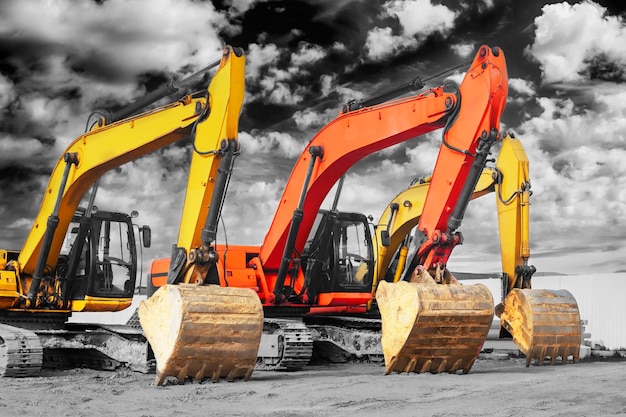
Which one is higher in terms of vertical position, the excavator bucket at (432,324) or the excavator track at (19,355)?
the excavator bucket at (432,324)

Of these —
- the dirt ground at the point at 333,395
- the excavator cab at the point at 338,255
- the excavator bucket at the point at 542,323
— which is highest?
the excavator cab at the point at 338,255

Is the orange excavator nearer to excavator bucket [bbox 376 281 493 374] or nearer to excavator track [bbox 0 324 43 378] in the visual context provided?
excavator bucket [bbox 376 281 493 374]

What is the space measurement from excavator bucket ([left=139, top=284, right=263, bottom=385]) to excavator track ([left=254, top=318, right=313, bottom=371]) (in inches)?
80.4

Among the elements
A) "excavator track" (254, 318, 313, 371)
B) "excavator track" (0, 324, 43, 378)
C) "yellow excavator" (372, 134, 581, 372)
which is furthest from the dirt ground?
"yellow excavator" (372, 134, 581, 372)

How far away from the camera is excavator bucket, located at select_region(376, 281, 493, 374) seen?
33.5 feet

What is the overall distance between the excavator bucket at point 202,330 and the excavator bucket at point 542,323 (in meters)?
4.51

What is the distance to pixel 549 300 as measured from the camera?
12820mm

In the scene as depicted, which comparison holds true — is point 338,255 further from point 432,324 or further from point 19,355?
point 19,355

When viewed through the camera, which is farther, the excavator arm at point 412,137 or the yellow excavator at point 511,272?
the yellow excavator at point 511,272

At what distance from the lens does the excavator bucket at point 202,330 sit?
970 cm

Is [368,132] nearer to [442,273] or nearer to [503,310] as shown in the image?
[442,273]

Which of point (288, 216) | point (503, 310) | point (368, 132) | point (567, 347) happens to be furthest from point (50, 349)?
point (567, 347)

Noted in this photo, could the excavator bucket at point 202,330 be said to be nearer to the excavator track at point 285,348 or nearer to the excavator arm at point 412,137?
the excavator track at point 285,348

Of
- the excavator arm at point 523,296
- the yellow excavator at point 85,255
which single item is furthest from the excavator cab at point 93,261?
the excavator arm at point 523,296
